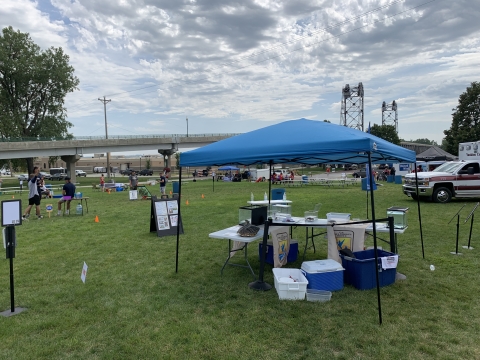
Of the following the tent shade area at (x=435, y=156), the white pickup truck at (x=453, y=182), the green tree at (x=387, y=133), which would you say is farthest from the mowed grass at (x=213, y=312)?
the green tree at (x=387, y=133)

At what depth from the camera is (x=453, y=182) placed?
14.0 m

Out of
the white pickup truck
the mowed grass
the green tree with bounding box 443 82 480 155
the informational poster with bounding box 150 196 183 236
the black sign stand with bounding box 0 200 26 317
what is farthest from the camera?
the green tree with bounding box 443 82 480 155

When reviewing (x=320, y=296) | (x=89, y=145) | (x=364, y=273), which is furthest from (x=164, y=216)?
(x=89, y=145)

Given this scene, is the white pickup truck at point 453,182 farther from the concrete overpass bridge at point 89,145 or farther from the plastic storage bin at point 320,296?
the concrete overpass bridge at point 89,145

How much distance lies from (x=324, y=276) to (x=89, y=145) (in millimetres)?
45454

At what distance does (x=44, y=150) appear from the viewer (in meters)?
40.7

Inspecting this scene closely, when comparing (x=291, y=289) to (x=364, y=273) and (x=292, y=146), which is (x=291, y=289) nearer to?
(x=364, y=273)

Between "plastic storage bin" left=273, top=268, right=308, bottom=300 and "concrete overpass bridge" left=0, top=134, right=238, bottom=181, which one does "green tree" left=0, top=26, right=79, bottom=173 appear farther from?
"plastic storage bin" left=273, top=268, right=308, bottom=300

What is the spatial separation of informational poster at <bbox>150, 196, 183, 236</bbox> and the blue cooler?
4738 millimetres

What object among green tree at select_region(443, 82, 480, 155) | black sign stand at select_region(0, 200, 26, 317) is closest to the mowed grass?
black sign stand at select_region(0, 200, 26, 317)

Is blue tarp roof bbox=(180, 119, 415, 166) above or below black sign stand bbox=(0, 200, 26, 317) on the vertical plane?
above

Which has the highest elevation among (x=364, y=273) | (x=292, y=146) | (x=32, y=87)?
(x=32, y=87)

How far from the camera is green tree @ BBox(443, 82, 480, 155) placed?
4297 centimetres

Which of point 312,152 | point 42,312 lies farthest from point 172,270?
point 312,152
